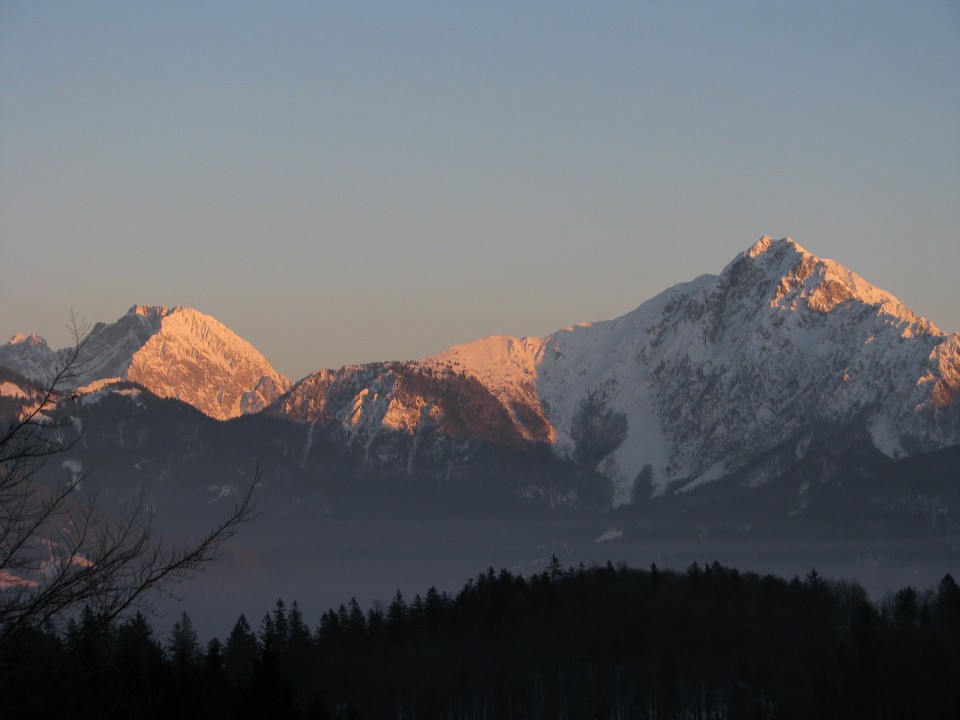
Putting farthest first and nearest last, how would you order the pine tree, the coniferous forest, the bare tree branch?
1. the pine tree
2. the coniferous forest
3. the bare tree branch

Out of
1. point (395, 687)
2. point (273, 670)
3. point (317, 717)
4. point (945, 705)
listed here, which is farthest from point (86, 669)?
point (395, 687)

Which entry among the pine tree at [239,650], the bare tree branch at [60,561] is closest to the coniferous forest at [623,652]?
the pine tree at [239,650]

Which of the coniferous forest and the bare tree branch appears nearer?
the bare tree branch

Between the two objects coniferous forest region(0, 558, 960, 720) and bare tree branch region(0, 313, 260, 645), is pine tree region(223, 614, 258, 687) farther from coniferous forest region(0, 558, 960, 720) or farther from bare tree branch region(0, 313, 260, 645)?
bare tree branch region(0, 313, 260, 645)

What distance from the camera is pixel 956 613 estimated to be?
152 meters

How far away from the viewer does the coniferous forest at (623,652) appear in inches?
5212

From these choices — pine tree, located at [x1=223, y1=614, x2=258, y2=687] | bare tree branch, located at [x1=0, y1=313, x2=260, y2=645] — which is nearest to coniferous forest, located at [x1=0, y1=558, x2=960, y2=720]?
pine tree, located at [x1=223, y1=614, x2=258, y2=687]

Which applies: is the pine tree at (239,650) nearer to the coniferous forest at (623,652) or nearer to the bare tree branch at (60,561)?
the coniferous forest at (623,652)

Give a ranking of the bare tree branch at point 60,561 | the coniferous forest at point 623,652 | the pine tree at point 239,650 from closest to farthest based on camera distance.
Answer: the bare tree branch at point 60,561, the coniferous forest at point 623,652, the pine tree at point 239,650

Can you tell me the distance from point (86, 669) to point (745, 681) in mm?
130306

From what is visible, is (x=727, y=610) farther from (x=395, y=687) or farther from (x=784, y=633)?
(x=395, y=687)

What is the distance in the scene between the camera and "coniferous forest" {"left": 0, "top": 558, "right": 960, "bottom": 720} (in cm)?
13238

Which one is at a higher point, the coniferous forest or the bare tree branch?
the bare tree branch

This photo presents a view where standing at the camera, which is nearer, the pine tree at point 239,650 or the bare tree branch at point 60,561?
the bare tree branch at point 60,561
